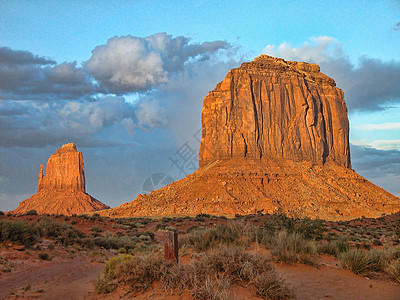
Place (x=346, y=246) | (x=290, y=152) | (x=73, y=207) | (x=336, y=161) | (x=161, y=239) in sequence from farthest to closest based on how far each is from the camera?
1. (x=73, y=207)
2. (x=336, y=161)
3. (x=290, y=152)
4. (x=161, y=239)
5. (x=346, y=246)

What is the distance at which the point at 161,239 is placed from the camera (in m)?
24.0

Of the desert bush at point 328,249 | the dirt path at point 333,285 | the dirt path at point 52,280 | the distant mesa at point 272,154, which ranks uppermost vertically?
the distant mesa at point 272,154

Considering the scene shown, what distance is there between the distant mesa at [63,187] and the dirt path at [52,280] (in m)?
88.4

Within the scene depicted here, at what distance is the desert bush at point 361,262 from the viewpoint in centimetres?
1039

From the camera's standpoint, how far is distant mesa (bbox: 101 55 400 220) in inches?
2486

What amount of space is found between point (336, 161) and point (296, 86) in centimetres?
1911

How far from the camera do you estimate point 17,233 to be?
16234 millimetres

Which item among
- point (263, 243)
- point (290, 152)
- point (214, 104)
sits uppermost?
point (214, 104)

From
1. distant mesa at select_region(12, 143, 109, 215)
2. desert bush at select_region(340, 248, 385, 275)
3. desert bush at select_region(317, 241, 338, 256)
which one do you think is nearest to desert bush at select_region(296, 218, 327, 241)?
desert bush at select_region(317, 241, 338, 256)

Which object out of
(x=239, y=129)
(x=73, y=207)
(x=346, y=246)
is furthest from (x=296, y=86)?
(x=346, y=246)

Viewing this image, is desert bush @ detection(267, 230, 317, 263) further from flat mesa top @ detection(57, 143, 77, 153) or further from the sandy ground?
flat mesa top @ detection(57, 143, 77, 153)

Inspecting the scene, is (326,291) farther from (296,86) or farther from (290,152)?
(296,86)

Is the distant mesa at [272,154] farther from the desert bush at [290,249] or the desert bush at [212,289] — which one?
the desert bush at [212,289]

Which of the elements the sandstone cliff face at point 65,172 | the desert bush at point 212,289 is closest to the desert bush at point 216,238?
the desert bush at point 212,289
